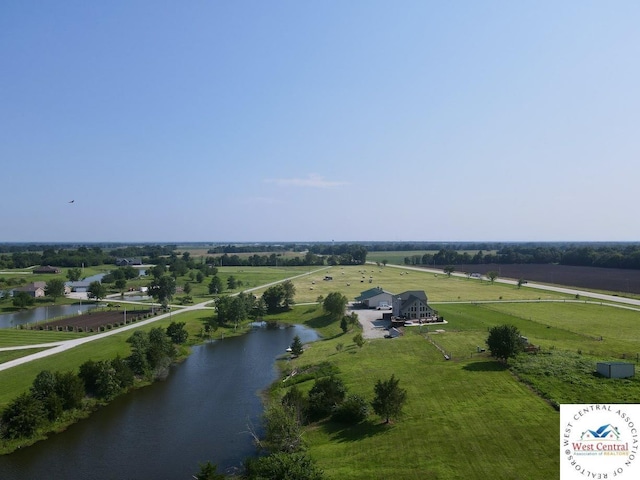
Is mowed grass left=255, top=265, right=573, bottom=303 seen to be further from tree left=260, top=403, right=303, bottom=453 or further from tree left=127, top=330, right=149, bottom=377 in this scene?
tree left=260, top=403, right=303, bottom=453

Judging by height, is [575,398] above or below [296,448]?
above

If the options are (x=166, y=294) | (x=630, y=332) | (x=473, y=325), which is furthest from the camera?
(x=166, y=294)

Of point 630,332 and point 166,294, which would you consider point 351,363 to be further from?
point 166,294

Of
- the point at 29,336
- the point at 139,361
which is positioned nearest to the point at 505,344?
the point at 139,361

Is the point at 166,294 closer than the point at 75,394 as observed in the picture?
No

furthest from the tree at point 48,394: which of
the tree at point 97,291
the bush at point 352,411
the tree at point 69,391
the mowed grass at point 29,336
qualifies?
the tree at point 97,291

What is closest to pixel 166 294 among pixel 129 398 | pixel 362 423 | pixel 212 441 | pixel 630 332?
pixel 129 398
